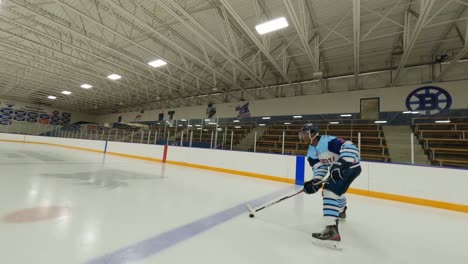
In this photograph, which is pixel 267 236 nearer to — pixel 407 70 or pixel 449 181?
pixel 449 181

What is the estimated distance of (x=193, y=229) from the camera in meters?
2.11

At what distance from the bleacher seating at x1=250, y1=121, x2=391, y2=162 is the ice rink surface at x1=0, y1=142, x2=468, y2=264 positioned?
3.91 metres

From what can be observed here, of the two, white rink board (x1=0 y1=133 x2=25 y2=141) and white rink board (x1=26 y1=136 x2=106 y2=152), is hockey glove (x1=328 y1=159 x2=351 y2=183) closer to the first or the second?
white rink board (x1=26 y1=136 x2=106 y2=152)

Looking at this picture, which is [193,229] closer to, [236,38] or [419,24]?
[419,24]

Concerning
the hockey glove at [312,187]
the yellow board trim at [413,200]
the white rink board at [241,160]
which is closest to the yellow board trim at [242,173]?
the white rink board at [241,160]

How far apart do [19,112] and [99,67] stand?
18.7 m

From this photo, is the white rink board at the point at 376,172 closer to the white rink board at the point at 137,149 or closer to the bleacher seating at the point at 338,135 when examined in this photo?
the white rink board at the point at 137,149

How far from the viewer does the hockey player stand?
199 cm

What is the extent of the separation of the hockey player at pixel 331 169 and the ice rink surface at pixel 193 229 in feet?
0.89

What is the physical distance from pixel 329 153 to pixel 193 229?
1.64 m

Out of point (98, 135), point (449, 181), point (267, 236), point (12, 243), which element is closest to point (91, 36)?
point (98, 135)

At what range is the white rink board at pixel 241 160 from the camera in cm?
548

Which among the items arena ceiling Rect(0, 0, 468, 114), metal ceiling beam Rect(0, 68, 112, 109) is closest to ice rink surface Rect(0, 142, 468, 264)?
arena ceiling Rect(0, 0, 468, 114)

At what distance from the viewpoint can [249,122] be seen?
1080cm
